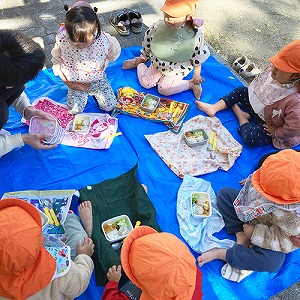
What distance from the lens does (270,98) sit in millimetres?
3102

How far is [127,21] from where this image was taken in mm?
4223

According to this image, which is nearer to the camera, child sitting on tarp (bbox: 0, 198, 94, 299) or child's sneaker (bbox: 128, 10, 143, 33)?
child sitting on tarp (bbox: 0, 198, 94, 299)

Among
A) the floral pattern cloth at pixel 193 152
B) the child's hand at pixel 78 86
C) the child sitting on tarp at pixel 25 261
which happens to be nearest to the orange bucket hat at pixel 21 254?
the child sitting on tarp at pixel 25 261

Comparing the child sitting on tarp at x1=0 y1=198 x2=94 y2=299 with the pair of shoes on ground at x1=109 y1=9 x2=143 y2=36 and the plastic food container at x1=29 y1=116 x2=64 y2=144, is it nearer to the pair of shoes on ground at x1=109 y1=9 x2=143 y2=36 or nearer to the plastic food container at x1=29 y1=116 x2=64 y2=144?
the plastic food container at x1=29 y1=116 x2=64 y2=144

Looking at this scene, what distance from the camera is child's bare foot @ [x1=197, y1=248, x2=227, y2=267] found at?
2.59m

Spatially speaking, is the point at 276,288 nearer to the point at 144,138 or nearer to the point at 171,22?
the point at 144,138

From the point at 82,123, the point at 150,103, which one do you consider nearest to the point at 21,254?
the point at 82,123

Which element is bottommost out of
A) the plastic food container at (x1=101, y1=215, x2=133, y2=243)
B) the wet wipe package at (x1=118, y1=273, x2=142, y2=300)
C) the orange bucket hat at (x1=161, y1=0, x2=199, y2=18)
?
the plastic food container at (x1=101, y1=215, x2=133, y2=243)

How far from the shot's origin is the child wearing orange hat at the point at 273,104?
9.29ft

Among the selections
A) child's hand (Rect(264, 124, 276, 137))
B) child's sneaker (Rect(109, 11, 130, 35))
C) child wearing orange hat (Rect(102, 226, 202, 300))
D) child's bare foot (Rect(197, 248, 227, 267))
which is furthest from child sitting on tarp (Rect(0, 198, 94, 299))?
child's sneaker (Rect(109, 11, 130, 35))

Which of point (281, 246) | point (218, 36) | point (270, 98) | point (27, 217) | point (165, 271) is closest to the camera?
point (165, 271)

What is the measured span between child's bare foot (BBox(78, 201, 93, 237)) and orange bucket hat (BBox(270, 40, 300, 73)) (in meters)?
1.83

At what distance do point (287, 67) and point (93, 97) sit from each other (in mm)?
1799

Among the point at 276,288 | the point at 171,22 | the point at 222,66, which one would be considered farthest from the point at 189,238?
the point at 222,66
